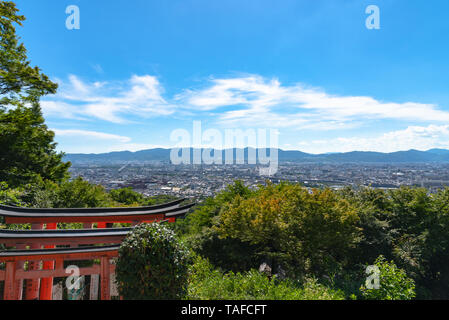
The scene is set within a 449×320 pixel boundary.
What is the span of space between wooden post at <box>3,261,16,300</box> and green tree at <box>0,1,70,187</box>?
9.90 m

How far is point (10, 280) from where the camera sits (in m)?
4.62

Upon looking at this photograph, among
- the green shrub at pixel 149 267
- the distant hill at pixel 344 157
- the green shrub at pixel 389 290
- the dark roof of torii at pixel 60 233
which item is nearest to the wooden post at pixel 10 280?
the dark roof of torii at pixel 60 233

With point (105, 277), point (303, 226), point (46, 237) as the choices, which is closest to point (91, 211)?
point (46, 237)

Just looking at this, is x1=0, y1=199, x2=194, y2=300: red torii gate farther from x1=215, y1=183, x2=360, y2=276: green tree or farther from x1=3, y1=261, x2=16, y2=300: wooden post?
x1=215, y1=183, x2=360, y2=276: green tree

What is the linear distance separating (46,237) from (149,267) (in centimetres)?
244

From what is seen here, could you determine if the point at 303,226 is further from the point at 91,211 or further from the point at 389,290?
the point at 91,211

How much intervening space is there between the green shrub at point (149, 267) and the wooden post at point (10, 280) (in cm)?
212

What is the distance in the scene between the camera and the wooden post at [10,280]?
15.0 feet

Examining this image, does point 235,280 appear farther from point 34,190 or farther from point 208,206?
point 34,190

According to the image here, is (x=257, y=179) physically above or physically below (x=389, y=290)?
below

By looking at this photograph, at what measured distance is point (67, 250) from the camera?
4.86m
